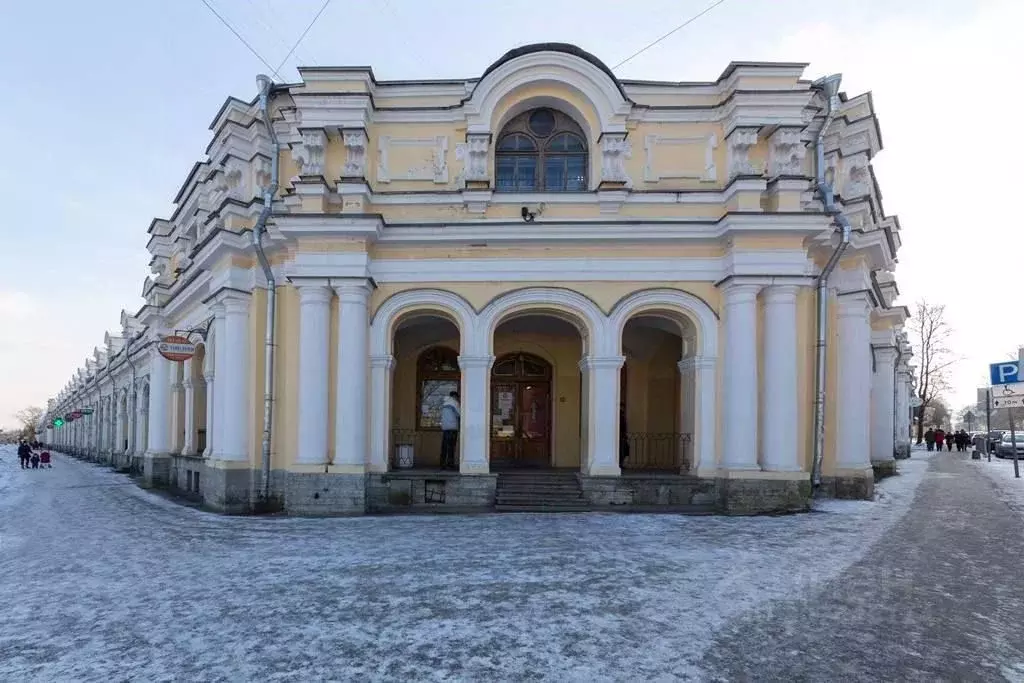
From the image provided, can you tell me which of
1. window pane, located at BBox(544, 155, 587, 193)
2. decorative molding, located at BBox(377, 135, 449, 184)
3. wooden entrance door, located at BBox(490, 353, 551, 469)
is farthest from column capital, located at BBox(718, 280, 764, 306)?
decorative molding, located at BBox(377, 135, 449, 184)

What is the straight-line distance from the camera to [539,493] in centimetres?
1109

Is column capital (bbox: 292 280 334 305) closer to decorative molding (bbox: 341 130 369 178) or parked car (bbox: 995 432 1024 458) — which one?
decorative molding (bbox: 341 130 369 178)

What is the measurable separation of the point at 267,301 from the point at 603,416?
263 inches

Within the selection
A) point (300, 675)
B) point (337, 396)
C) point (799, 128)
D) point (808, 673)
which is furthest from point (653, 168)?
point (300, 675)

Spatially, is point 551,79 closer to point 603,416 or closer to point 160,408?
point 603,416

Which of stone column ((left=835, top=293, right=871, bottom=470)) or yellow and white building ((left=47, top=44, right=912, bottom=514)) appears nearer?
yellow and white building ((left=47, top=44, right=912, bottom=514))

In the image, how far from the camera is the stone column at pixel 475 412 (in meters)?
11.1

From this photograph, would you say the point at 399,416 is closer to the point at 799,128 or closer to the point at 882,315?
the point at 799,128

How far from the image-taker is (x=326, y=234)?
10820 mm

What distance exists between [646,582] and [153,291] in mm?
17524

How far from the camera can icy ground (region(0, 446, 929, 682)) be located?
4.43 meters

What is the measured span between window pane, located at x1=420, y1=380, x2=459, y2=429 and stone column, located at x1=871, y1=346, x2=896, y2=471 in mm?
12667

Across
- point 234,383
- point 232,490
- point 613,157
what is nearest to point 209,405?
point 234,383

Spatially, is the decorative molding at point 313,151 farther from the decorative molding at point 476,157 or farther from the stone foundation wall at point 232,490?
the stone foundation wall at point 232,490
